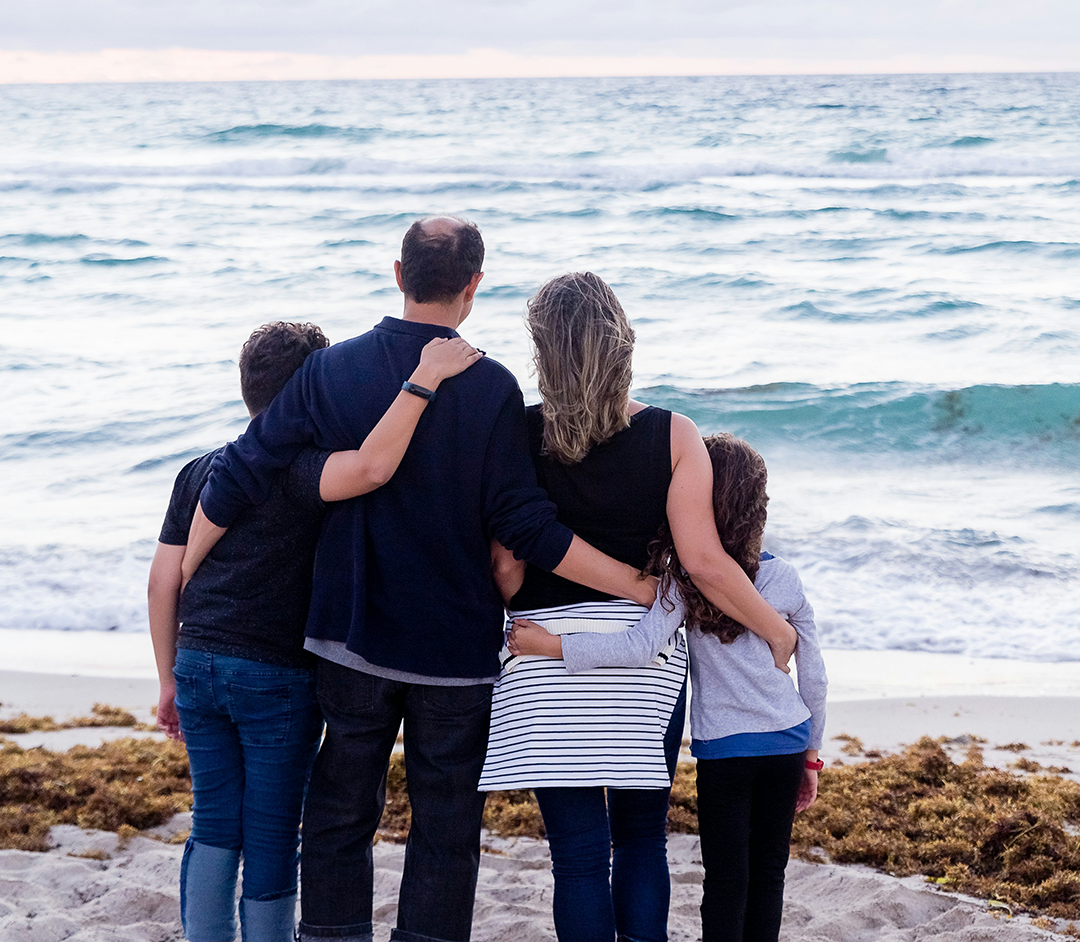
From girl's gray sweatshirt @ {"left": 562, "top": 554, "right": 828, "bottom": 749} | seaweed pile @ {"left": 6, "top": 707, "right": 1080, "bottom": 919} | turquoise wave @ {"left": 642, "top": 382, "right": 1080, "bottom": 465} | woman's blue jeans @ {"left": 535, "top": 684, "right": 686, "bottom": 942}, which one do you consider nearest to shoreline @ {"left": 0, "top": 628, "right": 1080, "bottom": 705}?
seaweed pile @ {"left": 6, "top": 707, "right": 1080, "bottom": 919}

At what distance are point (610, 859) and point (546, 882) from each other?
1.11 metres

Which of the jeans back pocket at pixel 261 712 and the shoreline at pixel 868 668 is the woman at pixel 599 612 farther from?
the shoreline at pixel 868 668

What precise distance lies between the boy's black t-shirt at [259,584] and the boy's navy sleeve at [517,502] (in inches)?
16.8

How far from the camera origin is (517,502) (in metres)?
2.05

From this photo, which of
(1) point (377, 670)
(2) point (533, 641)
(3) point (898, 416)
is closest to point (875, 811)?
(2) point (533, 641)

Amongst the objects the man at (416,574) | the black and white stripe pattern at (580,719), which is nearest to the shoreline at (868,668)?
the black and white stripe pattern at (580,719)

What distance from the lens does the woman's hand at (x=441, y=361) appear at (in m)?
2.01

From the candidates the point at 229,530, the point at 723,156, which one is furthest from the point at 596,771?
the point at 723,156

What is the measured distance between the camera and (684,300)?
49.0 feet

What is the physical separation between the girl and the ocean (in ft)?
4.51

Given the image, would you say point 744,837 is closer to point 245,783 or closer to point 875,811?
point 245,783

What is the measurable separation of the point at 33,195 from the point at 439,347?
89.2 ft

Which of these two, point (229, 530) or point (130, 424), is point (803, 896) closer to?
point (229, 530)

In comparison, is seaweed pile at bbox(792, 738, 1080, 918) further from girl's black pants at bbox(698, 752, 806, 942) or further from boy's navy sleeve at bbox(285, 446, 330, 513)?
boy's navy sleeve at bbox(285, 446, 330, 513)
